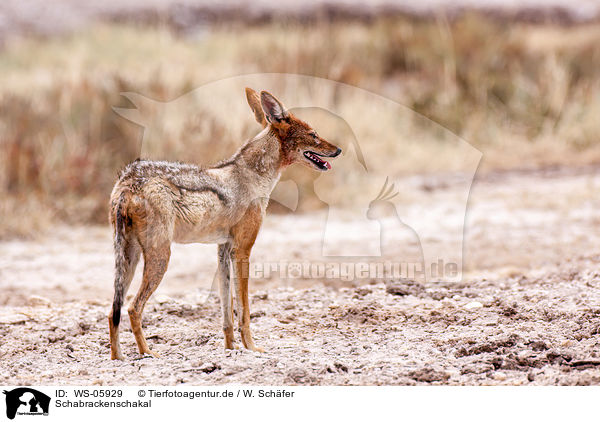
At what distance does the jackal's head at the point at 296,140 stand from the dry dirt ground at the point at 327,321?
1.25 metres

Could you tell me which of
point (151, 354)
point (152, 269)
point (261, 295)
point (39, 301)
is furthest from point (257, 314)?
point (39, 301)

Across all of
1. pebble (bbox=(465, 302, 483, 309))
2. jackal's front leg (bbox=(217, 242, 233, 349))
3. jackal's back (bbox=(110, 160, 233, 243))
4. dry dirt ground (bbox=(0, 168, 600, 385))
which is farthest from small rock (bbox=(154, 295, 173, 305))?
pebble (bbox=(465, 302, 483, 309))

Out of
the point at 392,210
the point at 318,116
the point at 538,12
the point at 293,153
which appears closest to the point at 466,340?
the point at 293,153

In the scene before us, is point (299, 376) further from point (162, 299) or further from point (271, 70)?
point (271, 70)

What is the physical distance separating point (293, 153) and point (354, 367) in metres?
1.37

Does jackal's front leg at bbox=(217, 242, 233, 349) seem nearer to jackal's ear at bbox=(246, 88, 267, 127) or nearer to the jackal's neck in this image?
the jackal's neck

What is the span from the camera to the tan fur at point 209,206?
4.40 m

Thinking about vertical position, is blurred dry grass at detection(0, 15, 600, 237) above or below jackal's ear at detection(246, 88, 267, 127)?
above

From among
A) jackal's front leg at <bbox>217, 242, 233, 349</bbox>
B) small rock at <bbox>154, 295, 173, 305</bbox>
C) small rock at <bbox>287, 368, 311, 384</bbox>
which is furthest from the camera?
small rock at <bbox>154, 295, 173, 305</bbox>

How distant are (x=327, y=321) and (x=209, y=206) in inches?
64.7

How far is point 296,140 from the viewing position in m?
4.82

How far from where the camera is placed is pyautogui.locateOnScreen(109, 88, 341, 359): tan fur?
440 cm

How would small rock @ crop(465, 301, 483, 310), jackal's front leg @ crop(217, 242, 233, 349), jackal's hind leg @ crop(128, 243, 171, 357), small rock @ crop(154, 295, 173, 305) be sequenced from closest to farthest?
jackal's hind leg @ crop(128, 243, 171, 357) < jackal's front leg @ crop(217, 242, 233, 349) < small rock @ crop(465, 301, 483, 310) < small rock @ crop(154, 295, 173, 305)
